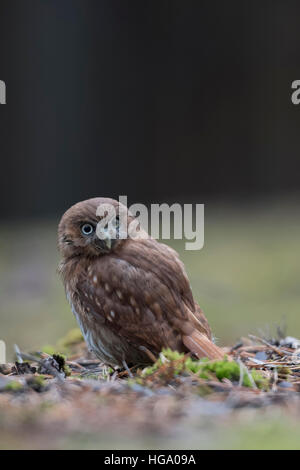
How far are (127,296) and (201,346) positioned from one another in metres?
0.44

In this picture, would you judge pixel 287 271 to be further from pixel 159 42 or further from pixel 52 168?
pixel 159 42

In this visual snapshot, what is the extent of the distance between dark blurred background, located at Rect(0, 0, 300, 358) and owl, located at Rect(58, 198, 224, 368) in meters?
7.20

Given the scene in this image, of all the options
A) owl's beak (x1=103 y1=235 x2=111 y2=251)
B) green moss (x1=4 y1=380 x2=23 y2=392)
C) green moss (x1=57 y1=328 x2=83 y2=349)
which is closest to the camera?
green moss (x1=4 y1=380 x2=23 y2=392)

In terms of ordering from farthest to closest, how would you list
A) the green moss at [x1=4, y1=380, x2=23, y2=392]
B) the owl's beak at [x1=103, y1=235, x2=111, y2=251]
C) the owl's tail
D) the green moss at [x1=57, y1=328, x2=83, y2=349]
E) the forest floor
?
the green moss at [x1=57, y1=328, x2=83, y2=349] < the owl's beak at [x1=103, y1=235, x2=111, y2=251] < the owl's tail < the green moss at [x1=4, y1=380, x2=23, y2=392] < the forest floor

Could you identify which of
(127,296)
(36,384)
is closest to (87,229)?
(127,296)

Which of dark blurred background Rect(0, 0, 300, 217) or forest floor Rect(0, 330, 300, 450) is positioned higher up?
dark blurred background Rect(0, 0, 300, 217)

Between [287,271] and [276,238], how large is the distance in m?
1.28

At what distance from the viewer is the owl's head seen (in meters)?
4.03

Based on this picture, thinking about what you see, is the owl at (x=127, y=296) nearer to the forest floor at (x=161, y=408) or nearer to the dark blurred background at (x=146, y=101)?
the forest floor at (x=161, y=408)

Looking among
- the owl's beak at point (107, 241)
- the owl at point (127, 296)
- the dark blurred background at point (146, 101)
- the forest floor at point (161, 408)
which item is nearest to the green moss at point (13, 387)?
the forest floor at point (161, 408)

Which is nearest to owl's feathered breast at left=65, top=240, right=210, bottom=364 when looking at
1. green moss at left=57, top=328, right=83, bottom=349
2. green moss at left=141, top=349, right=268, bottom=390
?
green moss at left=141, top=349, right=268, bottom=390

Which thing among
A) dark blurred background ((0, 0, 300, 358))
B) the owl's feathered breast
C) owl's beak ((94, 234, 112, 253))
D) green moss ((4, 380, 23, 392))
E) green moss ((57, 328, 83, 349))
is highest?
dark blurred background ((0, 0, 300, 358))

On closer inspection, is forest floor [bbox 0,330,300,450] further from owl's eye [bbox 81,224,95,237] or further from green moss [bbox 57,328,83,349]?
green moss [bbox 57,328,83,349]

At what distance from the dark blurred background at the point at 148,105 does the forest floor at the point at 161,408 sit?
26.5ft
